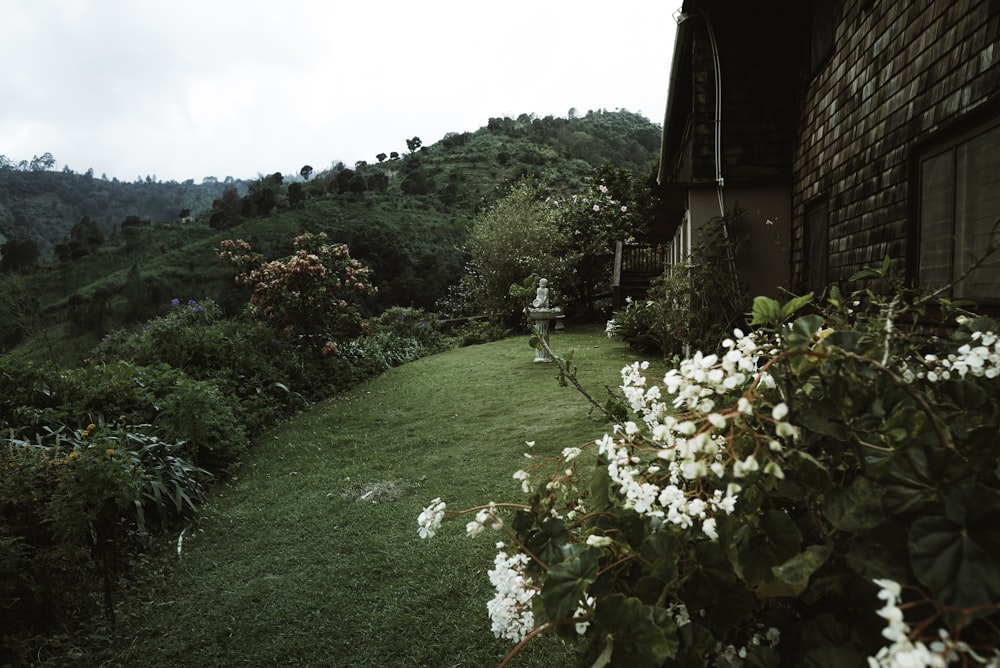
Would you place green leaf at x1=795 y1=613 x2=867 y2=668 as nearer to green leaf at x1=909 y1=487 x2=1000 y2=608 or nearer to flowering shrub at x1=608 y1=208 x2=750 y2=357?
green leaf at x1=909 y1=487 x2=1000 y2=608

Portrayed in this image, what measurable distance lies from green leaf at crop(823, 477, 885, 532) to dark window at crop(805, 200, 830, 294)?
17.4ft

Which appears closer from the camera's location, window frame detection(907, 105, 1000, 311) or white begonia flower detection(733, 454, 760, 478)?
white begonia flower detection(733, 454, 760, 478)

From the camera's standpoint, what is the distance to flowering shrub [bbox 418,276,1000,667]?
2.40ft

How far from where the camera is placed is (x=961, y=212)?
333 cm

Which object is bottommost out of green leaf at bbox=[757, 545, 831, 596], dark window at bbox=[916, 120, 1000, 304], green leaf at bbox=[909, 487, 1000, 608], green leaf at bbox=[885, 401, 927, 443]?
green leaf at bbox=[757, 545, 831, 596]

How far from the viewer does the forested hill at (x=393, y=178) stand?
112ft

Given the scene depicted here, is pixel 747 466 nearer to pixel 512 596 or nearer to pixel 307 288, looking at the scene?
pixel 512 596

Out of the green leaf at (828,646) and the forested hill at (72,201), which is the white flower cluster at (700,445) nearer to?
the green leaf at (828,646)

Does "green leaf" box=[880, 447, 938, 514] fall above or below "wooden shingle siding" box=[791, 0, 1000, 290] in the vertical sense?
below

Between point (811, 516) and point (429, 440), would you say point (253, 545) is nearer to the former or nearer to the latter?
point (429, 440)

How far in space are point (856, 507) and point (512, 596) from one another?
0.76m

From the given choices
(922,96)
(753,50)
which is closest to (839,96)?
(922,96)

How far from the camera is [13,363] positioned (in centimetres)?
532

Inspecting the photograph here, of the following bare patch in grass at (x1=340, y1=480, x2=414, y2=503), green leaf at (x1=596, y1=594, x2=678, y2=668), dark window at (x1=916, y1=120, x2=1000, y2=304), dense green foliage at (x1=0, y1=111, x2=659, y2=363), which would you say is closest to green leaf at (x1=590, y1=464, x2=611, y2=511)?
green leaf at (x1=596, y1=594, x2=678, y2=668)
